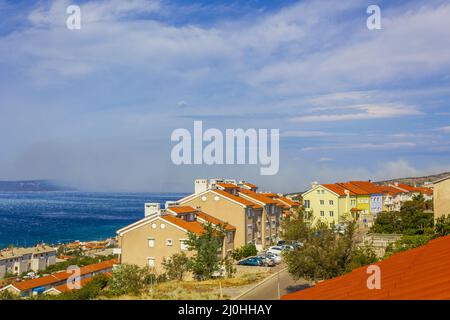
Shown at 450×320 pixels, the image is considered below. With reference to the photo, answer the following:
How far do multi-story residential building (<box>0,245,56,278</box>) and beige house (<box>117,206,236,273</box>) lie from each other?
112 feet

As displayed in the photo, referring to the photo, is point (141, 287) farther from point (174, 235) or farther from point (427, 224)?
point (427, 224)

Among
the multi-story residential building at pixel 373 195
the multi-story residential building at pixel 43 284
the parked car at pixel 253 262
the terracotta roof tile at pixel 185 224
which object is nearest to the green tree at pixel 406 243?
the parked car at pixel 253 262

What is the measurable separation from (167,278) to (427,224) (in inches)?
654

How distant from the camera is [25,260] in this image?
61188 millimetres

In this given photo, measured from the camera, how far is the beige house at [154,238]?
28750mm

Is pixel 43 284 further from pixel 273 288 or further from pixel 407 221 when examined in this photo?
pixel 407 221

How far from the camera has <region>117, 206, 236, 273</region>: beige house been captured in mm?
28750

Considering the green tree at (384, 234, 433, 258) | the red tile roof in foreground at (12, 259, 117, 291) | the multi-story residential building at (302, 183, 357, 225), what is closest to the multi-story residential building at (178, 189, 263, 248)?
the multi-story residential building at (302, 183, 357, 225)

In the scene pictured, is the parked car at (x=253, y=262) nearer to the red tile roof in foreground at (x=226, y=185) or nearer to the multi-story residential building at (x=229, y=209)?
the multi-story residential building at (x=229, y=209)

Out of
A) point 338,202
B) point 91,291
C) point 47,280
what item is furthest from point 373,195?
point 91,291

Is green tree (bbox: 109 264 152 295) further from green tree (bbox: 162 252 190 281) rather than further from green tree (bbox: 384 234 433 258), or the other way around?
green tree (bbox: 384 234 433 258)
